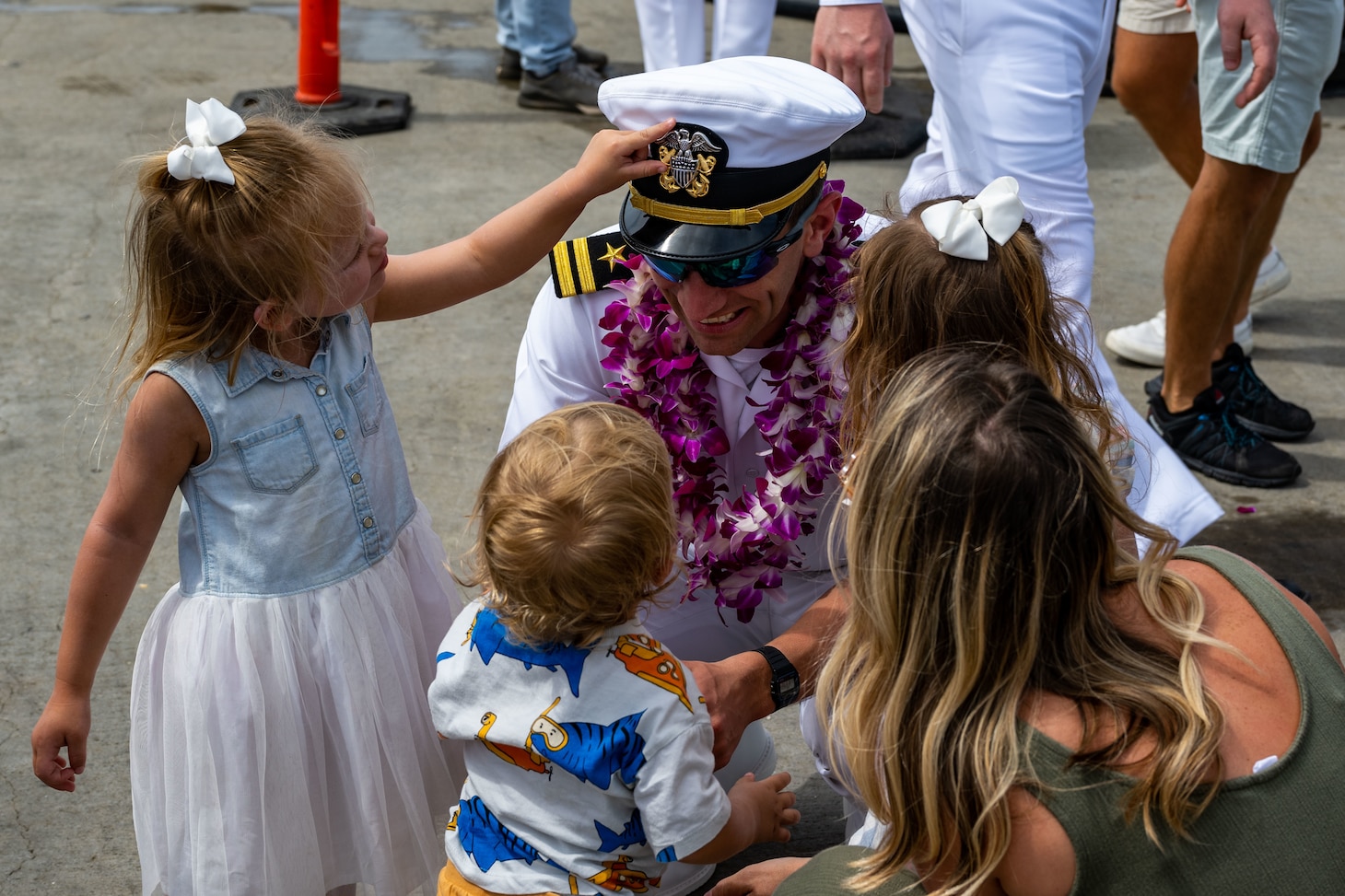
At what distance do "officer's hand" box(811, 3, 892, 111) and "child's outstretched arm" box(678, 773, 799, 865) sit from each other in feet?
4.68

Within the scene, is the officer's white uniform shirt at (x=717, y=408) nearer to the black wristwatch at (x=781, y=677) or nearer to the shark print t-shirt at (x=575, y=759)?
the black wristwatch at (x=781, y=677)

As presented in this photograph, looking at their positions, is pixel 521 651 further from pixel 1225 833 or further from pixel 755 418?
pixel 1225 833

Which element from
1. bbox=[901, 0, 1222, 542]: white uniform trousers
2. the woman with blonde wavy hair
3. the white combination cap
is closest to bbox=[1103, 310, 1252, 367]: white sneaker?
bbox=[901, 0, 1222, 542]: white uniform trousers

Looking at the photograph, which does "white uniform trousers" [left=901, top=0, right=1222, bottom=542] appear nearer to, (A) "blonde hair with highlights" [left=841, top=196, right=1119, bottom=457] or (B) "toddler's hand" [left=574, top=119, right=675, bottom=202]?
(A) "blonde hair with highlights" [left=841, top=196, right=1119, bottom=457]

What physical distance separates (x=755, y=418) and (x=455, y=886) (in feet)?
2.96

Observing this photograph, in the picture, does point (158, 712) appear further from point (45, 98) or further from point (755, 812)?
point (45, 98)

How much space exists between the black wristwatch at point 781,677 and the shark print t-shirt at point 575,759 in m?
0.31

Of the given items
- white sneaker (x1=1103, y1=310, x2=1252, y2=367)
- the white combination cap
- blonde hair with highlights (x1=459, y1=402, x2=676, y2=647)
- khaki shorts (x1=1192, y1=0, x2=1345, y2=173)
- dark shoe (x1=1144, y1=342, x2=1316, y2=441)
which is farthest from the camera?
white sneaker (x1=1103, y1=310, x2=1252, y2=367)

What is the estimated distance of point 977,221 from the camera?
1.94 m

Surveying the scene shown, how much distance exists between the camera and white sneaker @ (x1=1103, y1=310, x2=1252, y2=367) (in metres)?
4.07

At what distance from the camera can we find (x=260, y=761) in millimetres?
1963

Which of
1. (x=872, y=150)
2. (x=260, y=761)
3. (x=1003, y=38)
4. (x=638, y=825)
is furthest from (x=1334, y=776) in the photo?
(x=872, y=150)

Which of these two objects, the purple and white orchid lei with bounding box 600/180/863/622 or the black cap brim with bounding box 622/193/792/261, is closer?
the black cap brim with bounding box 622/193/792/261

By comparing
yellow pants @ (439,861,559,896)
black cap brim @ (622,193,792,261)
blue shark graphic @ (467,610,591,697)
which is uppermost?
black cap brim @ (622,193,792,261)
